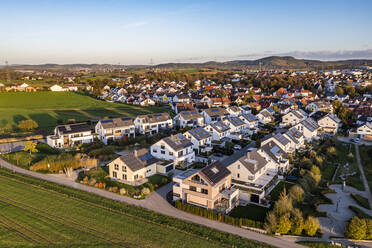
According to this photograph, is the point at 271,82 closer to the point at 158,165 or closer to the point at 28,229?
the point at 158,165

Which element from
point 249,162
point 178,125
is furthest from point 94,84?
point 249,162

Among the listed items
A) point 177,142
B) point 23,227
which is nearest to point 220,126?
point 177,142

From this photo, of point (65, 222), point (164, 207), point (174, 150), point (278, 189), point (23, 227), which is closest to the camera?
point (23, 227)

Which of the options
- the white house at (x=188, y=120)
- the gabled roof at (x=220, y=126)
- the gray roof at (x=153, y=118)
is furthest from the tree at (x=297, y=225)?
the white house at (x=188, y=120)

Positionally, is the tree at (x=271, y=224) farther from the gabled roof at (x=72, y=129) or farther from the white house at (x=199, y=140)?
the gabled roof at (x=72, y=129)

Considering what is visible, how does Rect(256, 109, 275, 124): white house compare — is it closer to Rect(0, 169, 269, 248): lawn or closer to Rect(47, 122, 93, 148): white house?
Rect(47, 122, 93, 148): white house

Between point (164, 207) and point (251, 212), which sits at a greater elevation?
point (164, 207)

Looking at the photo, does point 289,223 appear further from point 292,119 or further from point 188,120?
point 292,119

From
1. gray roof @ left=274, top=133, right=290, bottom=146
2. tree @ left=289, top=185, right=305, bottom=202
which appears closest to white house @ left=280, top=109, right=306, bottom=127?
gray roof @ left=274, top=133, right=290, bottom=146
